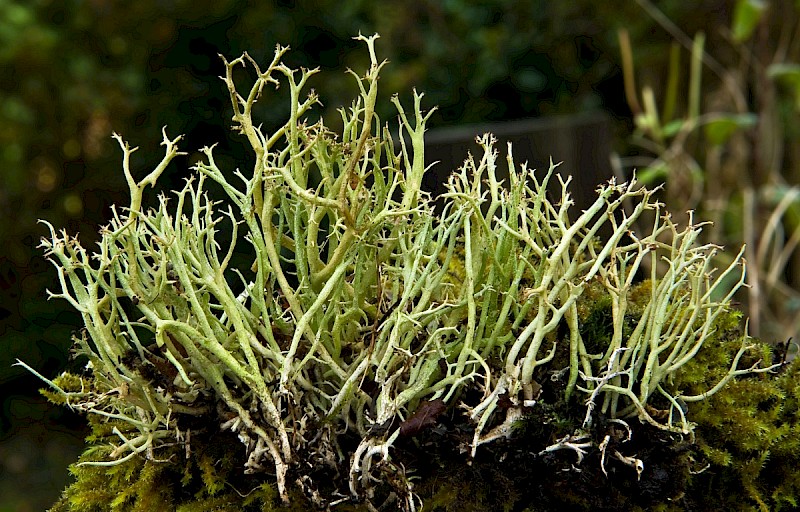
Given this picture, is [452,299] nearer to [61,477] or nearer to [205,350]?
[205,350]

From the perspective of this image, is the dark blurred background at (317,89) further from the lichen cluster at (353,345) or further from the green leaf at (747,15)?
the lichen cluster at (353,345)

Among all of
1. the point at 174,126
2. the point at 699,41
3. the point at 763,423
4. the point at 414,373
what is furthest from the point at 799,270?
the point at 414,373

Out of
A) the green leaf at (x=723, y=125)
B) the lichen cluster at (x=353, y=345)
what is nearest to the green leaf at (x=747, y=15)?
the green leaf at (x=723, y=125)

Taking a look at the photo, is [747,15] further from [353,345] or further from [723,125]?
[353,345]

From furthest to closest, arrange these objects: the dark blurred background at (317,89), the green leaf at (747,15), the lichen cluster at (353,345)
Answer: the dark blurred background at (317,89), the green leaf at (747,15), the lichen cluster at (353,345)

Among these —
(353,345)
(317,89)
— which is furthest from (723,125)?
(353,345)
